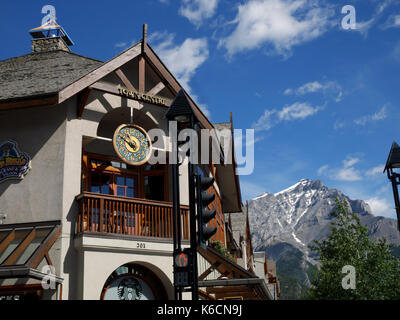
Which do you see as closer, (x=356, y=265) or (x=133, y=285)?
(x=133, y=285)

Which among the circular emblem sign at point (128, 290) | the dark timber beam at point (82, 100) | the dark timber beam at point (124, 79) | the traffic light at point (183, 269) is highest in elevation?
the dark timber beam at point (124, 79)

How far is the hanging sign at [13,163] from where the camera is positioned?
14.7 m

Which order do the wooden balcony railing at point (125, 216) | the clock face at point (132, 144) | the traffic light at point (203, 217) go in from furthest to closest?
the clock face at point (132, 144) → the wooden balcony railing at point (125, 216) → the traffic light at point (203, 217)

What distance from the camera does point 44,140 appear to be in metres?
14.8

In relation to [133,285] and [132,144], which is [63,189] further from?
[133,285]

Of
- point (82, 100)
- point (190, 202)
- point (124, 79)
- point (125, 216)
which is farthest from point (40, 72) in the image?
point (190, 202)

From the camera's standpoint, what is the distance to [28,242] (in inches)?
537

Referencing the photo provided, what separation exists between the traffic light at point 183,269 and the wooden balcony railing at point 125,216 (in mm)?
6054

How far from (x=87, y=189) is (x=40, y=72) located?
4.31 metres

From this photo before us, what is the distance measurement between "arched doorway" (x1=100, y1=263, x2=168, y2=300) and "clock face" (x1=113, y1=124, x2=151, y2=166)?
3.12 m

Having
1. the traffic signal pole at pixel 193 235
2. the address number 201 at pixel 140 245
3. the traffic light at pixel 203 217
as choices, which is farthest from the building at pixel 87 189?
the traffic light at pixel 203 217

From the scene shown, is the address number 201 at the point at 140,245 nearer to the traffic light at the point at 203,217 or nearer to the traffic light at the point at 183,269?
the traffic light at the point at 183,269

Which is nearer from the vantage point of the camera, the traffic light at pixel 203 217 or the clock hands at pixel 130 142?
the traffic light at pixel 203 217
